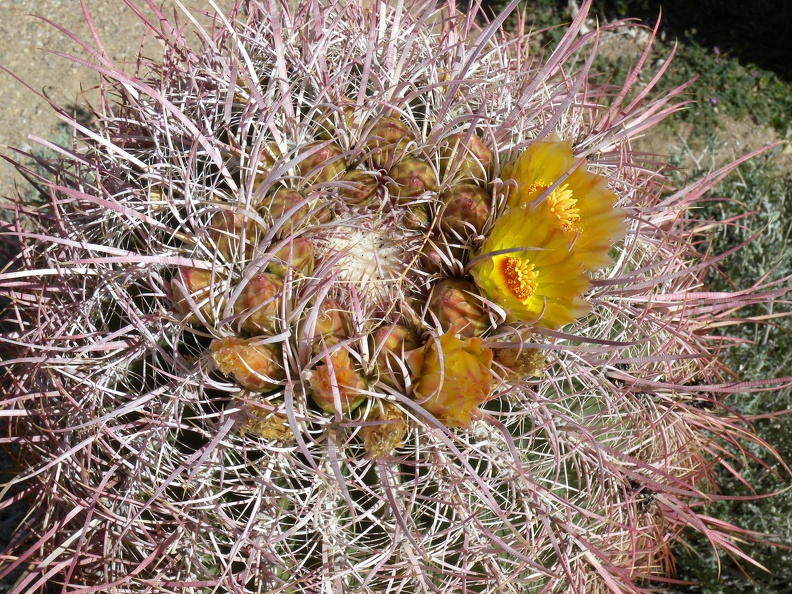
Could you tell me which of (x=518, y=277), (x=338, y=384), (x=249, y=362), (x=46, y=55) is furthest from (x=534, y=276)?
(x=46, y=55)

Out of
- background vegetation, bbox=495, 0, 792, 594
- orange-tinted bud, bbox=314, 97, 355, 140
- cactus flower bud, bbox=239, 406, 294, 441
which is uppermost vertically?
orange-tinted bud, bbox=314, 97, 355, 140

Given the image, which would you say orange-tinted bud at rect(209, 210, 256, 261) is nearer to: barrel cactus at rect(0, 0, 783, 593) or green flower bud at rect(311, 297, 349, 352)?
barrel cactus at rect(0, 0, 783, 593)

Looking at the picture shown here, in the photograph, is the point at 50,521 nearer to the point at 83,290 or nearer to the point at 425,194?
the point at 83,290

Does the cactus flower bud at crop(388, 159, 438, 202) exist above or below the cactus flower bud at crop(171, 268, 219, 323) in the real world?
below

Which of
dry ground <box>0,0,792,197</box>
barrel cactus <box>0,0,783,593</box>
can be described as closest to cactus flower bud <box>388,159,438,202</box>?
barrel cactus <box>0,0,783,593</box>

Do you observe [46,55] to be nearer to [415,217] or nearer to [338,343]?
[415,217]

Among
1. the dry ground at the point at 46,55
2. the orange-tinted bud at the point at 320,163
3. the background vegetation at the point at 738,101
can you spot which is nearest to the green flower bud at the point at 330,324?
the orange-tinted bud at the point at 320,163
